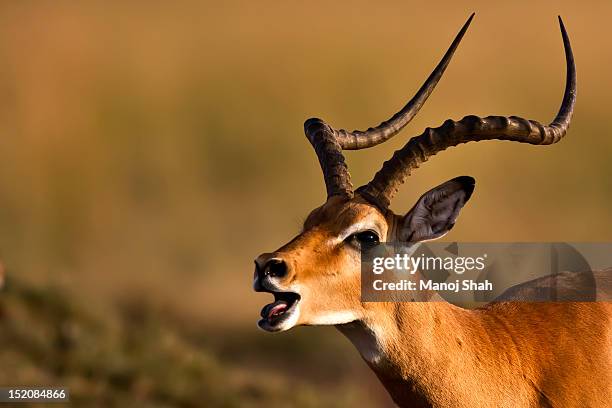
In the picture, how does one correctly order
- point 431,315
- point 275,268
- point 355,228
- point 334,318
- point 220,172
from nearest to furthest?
point 275,268, point 334,318, point 355,228, point 431,315, point 220,172

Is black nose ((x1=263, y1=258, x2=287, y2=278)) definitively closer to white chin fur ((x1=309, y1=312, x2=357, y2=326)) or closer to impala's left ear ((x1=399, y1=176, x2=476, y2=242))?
white chin fur ((x1=309, y1=312, x2=357, y2=326))

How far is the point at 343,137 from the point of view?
948 centimetres

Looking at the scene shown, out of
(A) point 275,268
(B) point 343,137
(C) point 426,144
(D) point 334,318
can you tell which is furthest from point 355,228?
(B) point 343,137

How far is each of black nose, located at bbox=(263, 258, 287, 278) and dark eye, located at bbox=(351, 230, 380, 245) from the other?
66 centimetres

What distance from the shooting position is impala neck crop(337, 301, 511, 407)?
26.5 ft

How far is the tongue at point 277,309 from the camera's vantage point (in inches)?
303

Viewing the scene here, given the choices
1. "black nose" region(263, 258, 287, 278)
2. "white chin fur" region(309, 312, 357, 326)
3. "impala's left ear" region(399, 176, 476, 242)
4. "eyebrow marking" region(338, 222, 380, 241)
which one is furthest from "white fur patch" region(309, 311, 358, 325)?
"impala's left ear" region(399, 176, 476, 242)

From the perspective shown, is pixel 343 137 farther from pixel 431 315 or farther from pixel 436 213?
pixel 431 315

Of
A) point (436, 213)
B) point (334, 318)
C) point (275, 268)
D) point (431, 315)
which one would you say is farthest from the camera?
point (436, 213)

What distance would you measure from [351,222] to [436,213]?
2.15 feet

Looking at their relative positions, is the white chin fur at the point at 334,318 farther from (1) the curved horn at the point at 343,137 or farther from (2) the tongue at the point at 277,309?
(1) the curved horn at the point at 343,137

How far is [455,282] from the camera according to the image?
9.41m

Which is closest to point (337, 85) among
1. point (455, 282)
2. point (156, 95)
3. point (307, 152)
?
point (307, 152)

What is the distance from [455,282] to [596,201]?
1994 cm
